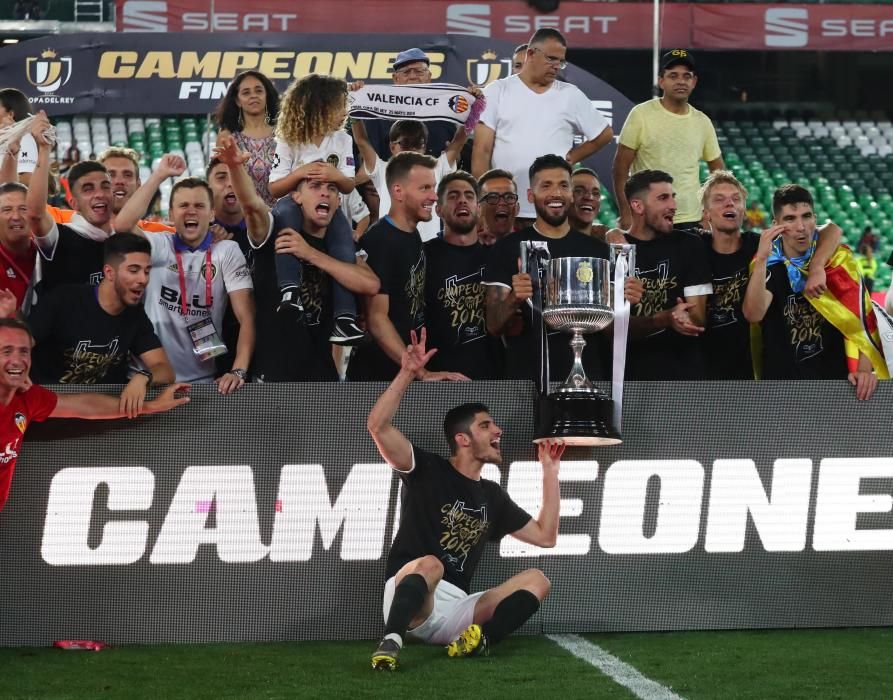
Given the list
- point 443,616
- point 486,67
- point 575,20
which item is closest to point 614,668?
point 443,616

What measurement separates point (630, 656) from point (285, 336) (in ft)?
6.56

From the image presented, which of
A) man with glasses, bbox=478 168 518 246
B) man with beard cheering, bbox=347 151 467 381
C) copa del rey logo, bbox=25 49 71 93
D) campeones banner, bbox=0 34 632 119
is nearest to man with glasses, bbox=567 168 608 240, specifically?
man with glasses, bbox=478 168 518 246

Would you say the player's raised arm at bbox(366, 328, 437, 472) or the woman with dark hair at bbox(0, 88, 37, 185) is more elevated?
the woman with dark hair at bbox(0, 88, 37, 185)

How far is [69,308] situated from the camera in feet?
18.6

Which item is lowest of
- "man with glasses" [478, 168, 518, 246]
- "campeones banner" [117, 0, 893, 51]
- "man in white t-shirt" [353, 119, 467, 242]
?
"man with glasses" [478, 168, 518, 246]

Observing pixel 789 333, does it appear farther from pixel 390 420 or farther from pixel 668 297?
pixel 390 420

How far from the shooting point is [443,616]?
17.4 ft

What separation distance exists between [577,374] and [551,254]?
2.18ft

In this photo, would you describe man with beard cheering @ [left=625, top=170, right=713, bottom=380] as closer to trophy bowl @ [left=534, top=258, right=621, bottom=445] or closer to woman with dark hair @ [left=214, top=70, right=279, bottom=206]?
trophy bowl @ [left=534, top=258, right=621, bottom=445]

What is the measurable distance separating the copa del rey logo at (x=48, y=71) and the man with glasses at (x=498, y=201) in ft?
40.3

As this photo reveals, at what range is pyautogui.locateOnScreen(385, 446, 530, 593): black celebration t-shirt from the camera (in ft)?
17.7

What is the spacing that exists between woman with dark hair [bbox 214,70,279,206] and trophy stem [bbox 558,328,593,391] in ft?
6.90

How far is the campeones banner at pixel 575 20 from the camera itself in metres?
23.6

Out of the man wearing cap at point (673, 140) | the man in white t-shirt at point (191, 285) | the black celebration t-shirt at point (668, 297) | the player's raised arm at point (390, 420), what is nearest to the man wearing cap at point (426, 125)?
the man wearing cap at point (673, 140)
